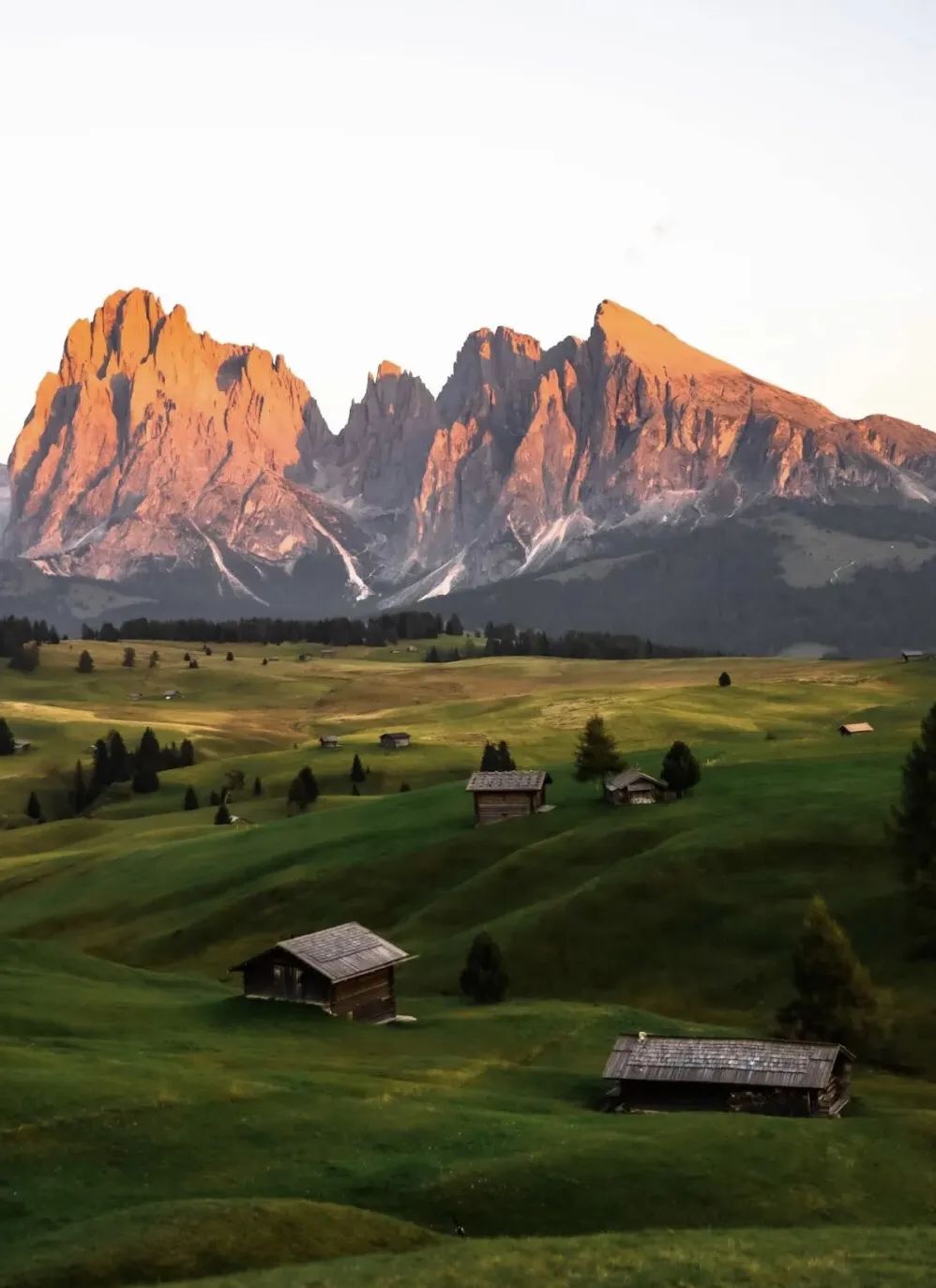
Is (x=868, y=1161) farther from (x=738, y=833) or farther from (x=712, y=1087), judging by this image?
(x=738, y=833)

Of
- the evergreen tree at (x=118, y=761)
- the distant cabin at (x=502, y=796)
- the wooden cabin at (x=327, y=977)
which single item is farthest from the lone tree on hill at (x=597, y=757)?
the evergreen tree at (x=118, y=761)

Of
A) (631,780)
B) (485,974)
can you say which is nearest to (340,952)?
(485,974)

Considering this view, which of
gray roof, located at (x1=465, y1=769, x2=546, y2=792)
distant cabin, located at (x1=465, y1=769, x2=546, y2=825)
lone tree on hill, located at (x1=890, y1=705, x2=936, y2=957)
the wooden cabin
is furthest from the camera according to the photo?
distant cabin, located at (x1=465, y1=769, x2=546, y2=825)

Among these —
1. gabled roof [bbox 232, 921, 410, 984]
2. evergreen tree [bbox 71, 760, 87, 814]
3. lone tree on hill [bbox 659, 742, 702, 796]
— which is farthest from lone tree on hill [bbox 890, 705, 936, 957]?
evergreen tree [bbox 71, 760, 87, 814]

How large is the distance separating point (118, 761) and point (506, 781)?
88428 mm

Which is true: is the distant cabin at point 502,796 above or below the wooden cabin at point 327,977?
above

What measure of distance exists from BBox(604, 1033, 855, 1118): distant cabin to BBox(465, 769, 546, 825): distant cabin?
49.2m

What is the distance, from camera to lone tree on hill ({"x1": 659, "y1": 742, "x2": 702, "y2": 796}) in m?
100

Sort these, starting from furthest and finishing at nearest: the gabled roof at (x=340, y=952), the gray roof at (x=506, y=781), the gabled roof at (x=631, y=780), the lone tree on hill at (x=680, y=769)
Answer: the gray roof at (x=506, y=781) → the lone tree on hill at (x=680, y=769) → the gabled roof at (x=631, y=780) → the gabled roof at (x=340, y=952)

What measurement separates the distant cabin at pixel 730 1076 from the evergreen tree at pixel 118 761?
130479 mm

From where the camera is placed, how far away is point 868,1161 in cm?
4275

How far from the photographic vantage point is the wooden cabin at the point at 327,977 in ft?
213

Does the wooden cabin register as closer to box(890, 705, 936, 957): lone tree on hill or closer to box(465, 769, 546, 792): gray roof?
box(890, 705, 936, 957): lone tree on hill

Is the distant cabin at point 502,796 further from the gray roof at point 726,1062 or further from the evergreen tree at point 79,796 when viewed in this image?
the evergreen tree at point 79,796
